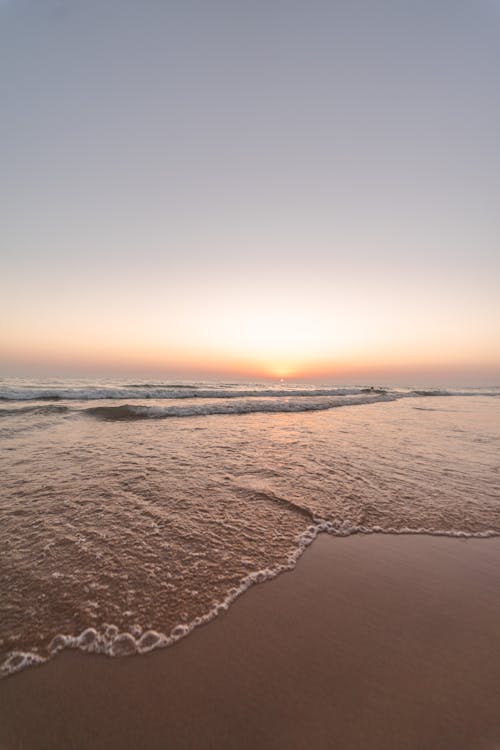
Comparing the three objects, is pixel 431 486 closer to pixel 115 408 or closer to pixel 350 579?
pixel 350 579

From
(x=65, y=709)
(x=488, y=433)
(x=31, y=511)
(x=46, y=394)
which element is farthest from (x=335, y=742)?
(x=46, y=394)

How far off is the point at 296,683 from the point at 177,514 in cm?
243

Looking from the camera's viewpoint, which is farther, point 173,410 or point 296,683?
point 173,410

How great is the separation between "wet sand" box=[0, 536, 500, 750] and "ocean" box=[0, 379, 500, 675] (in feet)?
0.69

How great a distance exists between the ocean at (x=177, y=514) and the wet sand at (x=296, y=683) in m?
0.21

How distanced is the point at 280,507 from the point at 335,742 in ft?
8.74

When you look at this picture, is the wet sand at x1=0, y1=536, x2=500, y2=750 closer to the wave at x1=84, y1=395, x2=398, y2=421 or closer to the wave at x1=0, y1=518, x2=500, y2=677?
the wave at x1=0, y1=518, x2=500, y2=677

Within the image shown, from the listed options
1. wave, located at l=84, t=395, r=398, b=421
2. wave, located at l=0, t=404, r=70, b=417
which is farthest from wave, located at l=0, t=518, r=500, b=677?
wave, located at l=0, t=404, r=70, b=417

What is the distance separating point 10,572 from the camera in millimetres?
2744

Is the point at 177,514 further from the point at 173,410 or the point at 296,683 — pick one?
the point at 173,410

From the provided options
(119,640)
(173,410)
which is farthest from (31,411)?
(119,640)

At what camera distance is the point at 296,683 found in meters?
1.84

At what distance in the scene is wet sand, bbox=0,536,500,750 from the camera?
1571 mm

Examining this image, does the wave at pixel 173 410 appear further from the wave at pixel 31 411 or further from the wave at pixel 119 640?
the wave at pixel 119 640
